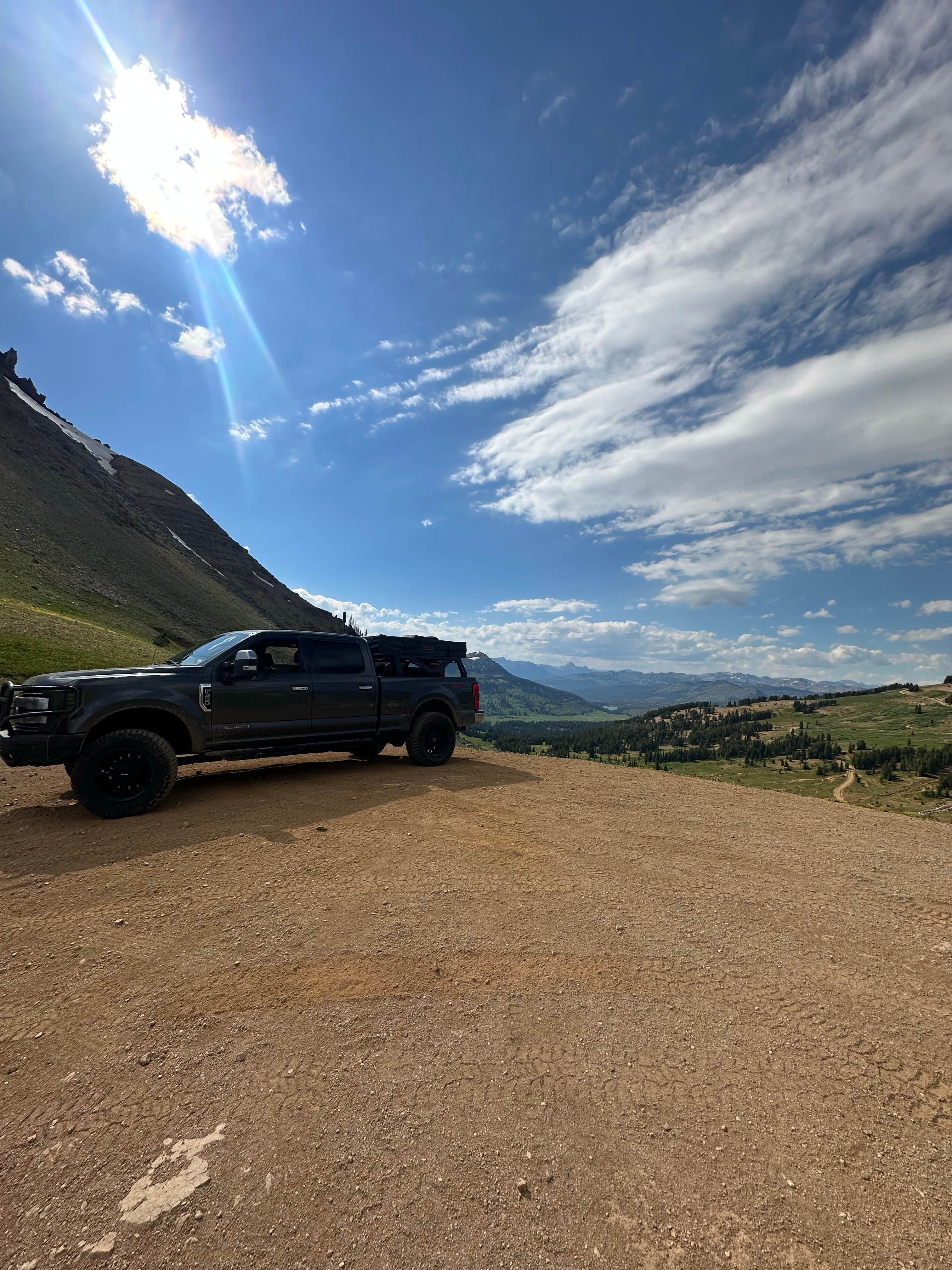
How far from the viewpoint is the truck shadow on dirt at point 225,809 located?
18.9ft

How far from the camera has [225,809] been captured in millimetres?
7219

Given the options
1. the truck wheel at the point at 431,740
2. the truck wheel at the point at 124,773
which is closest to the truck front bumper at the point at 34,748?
Result: the truck wheel at the point at 124,773

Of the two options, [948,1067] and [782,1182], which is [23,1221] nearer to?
[782,1182]

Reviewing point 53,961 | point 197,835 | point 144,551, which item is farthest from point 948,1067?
point 144,551

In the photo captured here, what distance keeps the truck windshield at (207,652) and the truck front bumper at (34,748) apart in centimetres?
197

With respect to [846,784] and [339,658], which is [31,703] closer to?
[339,658]

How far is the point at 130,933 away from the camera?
4.25m

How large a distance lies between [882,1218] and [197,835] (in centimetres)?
641

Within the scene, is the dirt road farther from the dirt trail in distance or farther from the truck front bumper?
the dirt trail in distance

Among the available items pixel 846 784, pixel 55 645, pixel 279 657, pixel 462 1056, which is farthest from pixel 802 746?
pixel 462 1056

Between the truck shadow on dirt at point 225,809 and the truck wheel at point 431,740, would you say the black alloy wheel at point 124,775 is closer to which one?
the truck shadow on dirt at point 225,809

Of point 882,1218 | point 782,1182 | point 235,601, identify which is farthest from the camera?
point 235,601

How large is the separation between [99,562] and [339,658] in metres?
72.3

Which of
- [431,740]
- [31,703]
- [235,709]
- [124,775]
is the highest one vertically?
[31,703]
